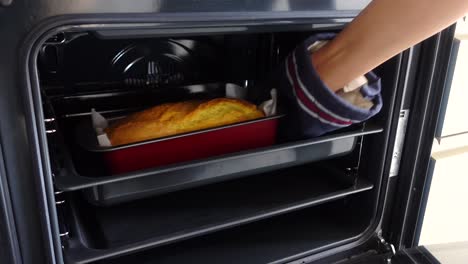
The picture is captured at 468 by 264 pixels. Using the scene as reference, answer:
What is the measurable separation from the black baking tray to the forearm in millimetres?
280

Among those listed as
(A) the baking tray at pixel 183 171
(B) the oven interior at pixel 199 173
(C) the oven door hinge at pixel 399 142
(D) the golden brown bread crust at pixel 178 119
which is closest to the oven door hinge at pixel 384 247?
(B) the oven interior at pixel 199 173

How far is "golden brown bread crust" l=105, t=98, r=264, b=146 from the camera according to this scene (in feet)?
2.28

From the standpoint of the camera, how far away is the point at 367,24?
61 centimetres

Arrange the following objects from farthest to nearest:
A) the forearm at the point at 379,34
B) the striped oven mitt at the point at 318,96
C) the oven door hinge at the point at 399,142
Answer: the oven door hinge at the point at 399,142 → the striped oven mitt at the point at 318,96 → the forearm at the point at 379,34

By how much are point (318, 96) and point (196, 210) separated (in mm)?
344

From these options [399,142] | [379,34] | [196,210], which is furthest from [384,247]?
[379,34]

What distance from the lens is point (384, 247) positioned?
95cm

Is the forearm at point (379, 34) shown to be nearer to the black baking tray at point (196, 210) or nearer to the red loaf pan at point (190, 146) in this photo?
the red loaf pan at point (190, 146)

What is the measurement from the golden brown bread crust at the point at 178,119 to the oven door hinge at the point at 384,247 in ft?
1.36

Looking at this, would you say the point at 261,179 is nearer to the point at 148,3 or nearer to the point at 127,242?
the point at 127,242

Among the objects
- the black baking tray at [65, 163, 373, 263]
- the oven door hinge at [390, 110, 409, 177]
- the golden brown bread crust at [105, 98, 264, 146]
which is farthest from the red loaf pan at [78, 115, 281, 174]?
the oven door hinge at [390, 110, 409, 177]

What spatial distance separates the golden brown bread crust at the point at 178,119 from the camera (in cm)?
70

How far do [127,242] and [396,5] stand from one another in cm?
56

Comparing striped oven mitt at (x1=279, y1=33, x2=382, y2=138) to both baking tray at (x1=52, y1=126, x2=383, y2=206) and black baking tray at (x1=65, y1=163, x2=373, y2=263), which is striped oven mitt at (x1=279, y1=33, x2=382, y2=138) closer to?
baking tray at (x1=52, y1=126, x2=383, y2=206)
